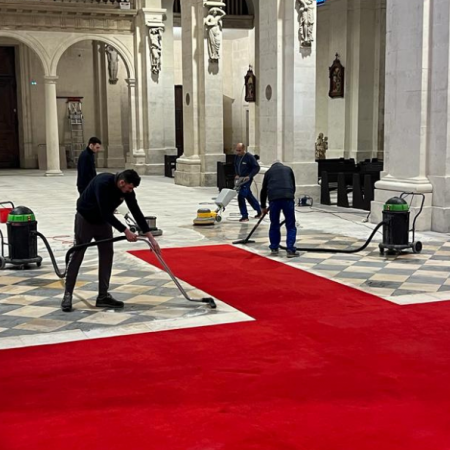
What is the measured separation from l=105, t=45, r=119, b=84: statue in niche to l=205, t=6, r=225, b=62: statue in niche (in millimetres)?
10366

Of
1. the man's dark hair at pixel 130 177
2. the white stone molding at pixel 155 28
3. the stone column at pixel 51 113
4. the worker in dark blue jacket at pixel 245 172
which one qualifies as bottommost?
the worker in dark blue jacket at pixel 245 172

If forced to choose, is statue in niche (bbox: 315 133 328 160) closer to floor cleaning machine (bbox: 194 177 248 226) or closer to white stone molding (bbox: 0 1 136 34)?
white stone molding (bbox: 0 1 136 34)

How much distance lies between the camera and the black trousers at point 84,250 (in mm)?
8039

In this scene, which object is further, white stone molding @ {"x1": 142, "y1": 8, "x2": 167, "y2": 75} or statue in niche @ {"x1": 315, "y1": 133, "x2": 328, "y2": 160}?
statue in niche @ {"x1": 315, "y1": 133, "x2": 328, "y2": 160}

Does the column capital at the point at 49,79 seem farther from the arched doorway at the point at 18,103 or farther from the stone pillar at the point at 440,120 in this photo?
the stone pillar at the point at 440,120

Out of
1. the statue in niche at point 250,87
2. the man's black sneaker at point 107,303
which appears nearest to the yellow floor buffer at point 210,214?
the man's black sneaker at point 107,303

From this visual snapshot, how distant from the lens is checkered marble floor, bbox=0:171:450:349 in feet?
24.6

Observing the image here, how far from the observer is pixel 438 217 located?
13.3 metres

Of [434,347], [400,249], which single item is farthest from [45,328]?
[400,249]

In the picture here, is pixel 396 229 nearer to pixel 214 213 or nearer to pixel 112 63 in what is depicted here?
pixel 214 213

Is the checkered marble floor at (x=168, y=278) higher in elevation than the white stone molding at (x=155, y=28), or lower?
Result: lower

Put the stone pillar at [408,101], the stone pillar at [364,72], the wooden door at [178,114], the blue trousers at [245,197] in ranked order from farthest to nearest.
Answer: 1. the wooden door at [178,114]
2. the stone pillar at [364,72]
3. the blue trousers at [245,197]
4. the stone pillar at [408,101]

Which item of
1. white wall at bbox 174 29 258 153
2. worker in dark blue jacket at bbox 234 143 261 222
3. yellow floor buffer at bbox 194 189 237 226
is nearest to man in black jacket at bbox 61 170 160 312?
yellow floor buffer at bbox 194 189 237 226

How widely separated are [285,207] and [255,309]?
137 inches
